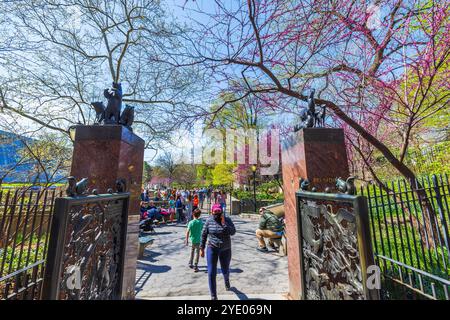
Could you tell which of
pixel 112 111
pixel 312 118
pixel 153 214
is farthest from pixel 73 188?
pixel 153 214

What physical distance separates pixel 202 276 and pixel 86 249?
377cm

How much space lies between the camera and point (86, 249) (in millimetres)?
2064

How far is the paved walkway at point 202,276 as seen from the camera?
421cm

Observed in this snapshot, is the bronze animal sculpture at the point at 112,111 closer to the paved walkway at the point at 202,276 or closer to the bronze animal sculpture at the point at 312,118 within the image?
the bronze animal sculpture at the point at 312,118

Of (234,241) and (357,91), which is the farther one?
(234,241)

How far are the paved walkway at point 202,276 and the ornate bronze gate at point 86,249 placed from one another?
6.65 ft

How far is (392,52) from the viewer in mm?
4535

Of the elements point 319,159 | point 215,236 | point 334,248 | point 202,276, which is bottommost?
point 202,276

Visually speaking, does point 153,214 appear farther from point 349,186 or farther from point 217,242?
point 349,186

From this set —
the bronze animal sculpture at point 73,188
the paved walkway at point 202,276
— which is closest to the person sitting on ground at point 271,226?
the paved walkway at point 202,276

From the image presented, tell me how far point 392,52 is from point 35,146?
11.5m

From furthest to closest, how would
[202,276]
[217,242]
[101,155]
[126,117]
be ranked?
[202,276], [217,242], [126,117], [101,155]

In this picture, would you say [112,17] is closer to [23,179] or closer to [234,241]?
[23,179]

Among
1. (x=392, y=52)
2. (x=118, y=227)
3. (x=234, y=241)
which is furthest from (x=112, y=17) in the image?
(x=234, y=241)
